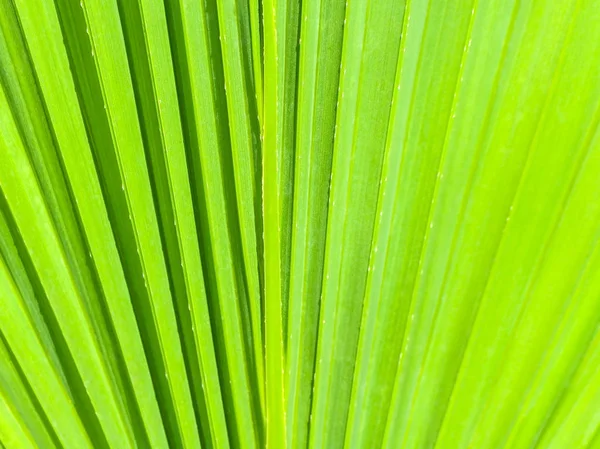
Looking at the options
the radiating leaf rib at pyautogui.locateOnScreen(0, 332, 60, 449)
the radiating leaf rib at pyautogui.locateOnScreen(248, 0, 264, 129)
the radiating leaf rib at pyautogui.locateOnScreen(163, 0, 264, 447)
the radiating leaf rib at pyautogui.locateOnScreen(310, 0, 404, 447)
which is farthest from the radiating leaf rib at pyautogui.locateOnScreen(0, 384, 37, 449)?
the radiating leaf rib at pyautogui.locateOnScreen(248, 0, 264, 129)

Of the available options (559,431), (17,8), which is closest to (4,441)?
(17,8)

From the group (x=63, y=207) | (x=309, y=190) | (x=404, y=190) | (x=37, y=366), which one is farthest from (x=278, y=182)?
(x=37, y=366)

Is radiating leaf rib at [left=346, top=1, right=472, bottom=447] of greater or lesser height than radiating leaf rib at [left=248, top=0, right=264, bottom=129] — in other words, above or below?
below

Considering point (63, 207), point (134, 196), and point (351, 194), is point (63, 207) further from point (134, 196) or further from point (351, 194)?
point (351, 194)

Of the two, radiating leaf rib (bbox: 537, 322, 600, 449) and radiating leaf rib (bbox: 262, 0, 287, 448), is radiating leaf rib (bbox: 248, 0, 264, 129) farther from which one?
radiating leaf rib (bbox: 537, 322, 600, 449)

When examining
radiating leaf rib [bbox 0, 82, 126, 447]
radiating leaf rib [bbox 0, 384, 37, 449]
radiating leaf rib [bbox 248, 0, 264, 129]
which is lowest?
radiating leaf rib [bbox 0, 384, 37, 449]

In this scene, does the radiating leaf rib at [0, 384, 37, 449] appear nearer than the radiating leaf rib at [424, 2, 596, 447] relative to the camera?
No

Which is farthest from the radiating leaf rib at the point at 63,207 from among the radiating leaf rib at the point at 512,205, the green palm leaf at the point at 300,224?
the radiating leaf rib at the point at 512,205
